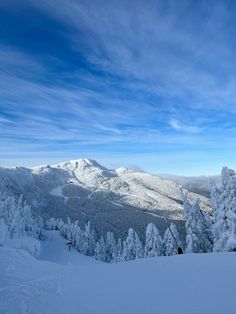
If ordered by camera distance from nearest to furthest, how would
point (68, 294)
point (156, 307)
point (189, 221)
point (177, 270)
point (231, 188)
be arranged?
1. point (156, 307)
2. point (68, 294)
3. point (177, 270)
4. point (231, 188)
5. point (189, 221)

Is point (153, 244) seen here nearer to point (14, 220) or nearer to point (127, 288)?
point (14, 220)

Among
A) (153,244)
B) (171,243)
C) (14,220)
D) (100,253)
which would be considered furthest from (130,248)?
(100,253)

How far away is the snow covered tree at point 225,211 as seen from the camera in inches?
1374

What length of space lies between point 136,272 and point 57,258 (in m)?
75.9

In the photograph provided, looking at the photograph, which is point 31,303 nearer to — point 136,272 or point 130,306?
point 130,306

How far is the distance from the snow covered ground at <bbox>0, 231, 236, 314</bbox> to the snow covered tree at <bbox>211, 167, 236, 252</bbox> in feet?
63.5

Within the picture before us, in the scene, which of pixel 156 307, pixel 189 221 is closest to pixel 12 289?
pixel 156 307

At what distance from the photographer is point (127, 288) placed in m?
11.8

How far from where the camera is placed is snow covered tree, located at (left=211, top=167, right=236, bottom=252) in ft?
115

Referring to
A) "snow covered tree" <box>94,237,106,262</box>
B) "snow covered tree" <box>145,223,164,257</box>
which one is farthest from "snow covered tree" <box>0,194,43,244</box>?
"snow covered tree" <box>145,223,164,257</box>

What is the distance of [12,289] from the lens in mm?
11859

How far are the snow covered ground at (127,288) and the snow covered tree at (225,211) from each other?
1937 centimetres

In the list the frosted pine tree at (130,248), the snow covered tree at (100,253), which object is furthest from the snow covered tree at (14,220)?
the frosted pine tree at (130,248)

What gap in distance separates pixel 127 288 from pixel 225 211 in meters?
26.9
